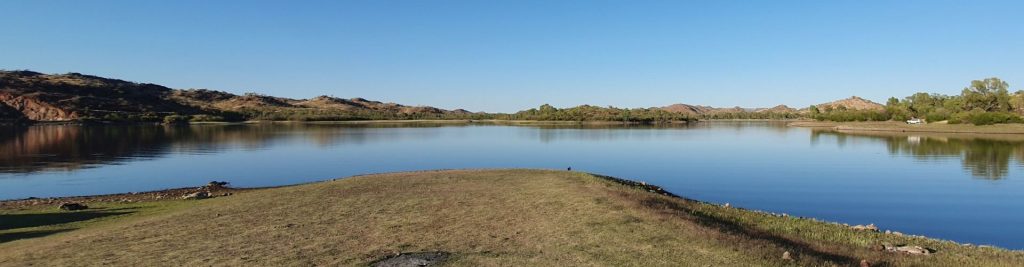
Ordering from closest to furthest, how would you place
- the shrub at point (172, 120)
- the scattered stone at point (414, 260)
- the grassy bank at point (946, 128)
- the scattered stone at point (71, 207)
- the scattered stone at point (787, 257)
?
1. the scattered stone at point (787, 257)
2. the scattered stone at point (414, 260)
3. the scattered stone at point (71, 207)
4. the grassy bank at point (946, 128)
5. the shrub at point (172, 120)

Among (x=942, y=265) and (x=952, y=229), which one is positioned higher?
(x=942, y=265)

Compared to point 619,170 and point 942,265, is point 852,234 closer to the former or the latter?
point 942,265

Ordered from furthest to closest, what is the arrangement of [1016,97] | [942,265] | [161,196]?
[1016,97]
[161,196]
[942,265]

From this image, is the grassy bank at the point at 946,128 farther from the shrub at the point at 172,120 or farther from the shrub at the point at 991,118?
the shrub at the point at 172,120

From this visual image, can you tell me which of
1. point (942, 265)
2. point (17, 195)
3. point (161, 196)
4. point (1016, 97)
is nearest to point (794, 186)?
point (942, 265)

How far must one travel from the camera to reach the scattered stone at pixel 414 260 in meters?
11.0

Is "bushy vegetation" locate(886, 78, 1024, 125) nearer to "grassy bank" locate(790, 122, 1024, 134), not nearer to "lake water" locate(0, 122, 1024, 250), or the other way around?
"grassy bank" locate(790, 122, 1024, 134)

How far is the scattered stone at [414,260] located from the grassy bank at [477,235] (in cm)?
28

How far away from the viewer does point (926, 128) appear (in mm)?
125250

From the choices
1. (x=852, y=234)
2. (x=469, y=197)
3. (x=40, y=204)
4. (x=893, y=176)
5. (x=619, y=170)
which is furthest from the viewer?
(x=619, y=170)

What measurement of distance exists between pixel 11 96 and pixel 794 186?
821 feet

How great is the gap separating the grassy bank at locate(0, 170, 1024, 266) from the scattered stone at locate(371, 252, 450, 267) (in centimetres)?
28

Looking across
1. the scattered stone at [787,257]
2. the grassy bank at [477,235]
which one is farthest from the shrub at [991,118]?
the scattered stone at [787,257]

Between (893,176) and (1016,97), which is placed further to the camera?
(1016,97)
